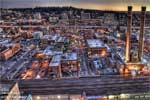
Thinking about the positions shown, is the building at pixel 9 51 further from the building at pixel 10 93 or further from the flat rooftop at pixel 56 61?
the building at pixel 10 93

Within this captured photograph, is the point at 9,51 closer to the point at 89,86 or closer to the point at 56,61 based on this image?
the point at 56,61

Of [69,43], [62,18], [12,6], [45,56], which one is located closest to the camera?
[45,56]

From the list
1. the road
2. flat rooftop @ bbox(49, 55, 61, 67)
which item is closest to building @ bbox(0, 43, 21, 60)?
flat rooftop @ bbox(49, 55, 61, 67)

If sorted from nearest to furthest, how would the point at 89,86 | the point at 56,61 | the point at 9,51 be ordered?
1. the point at 89,86
2. the point at 56,61
3. the point at 9,51

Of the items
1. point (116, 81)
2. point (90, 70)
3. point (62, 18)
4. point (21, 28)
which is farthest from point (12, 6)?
point (116, 81)

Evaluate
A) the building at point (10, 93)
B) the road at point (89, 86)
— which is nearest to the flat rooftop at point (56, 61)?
the road at point (89, 86)

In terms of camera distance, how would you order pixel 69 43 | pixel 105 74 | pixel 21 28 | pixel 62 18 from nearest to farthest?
pixel 105 74 → pixel 69 43 → pixel 21 28 → pixel 62 18

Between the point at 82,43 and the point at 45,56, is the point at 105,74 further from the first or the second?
the point at 82,43

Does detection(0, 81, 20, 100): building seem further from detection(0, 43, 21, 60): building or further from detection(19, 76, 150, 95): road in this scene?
detection(0, 43, 21, 60): building

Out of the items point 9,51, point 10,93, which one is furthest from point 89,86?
point 9,51
